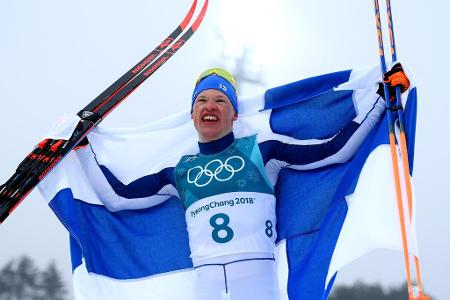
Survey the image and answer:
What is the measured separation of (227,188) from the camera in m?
3.72

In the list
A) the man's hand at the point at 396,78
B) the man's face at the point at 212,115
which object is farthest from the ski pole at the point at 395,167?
the man's face at the point at 212,115

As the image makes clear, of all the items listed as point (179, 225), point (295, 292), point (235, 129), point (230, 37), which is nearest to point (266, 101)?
point (235, 129)

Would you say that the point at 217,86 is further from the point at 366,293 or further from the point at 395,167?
the point at 366,293

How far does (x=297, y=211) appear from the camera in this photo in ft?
12.8

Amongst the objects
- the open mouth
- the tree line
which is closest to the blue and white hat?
the open mouth

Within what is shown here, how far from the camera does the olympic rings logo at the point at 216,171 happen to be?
3.80 meters

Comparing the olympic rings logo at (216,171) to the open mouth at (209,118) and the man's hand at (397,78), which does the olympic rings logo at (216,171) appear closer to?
the open mouth at (209,118)

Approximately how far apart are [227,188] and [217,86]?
31.9 inches

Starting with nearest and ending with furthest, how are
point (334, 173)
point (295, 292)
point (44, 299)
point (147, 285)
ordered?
point (295, 292) < point (334, 173) < point (147, 285) < point (44, 299)

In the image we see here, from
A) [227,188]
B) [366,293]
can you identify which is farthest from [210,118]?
[366,293]

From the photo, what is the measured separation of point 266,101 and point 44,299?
17.3 meters

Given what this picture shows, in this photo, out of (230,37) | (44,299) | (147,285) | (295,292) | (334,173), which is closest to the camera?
(295,292)

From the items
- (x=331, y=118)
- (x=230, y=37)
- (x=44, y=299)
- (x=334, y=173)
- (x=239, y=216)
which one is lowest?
(x=44, y=299)

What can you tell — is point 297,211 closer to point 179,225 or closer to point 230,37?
point 179,225
